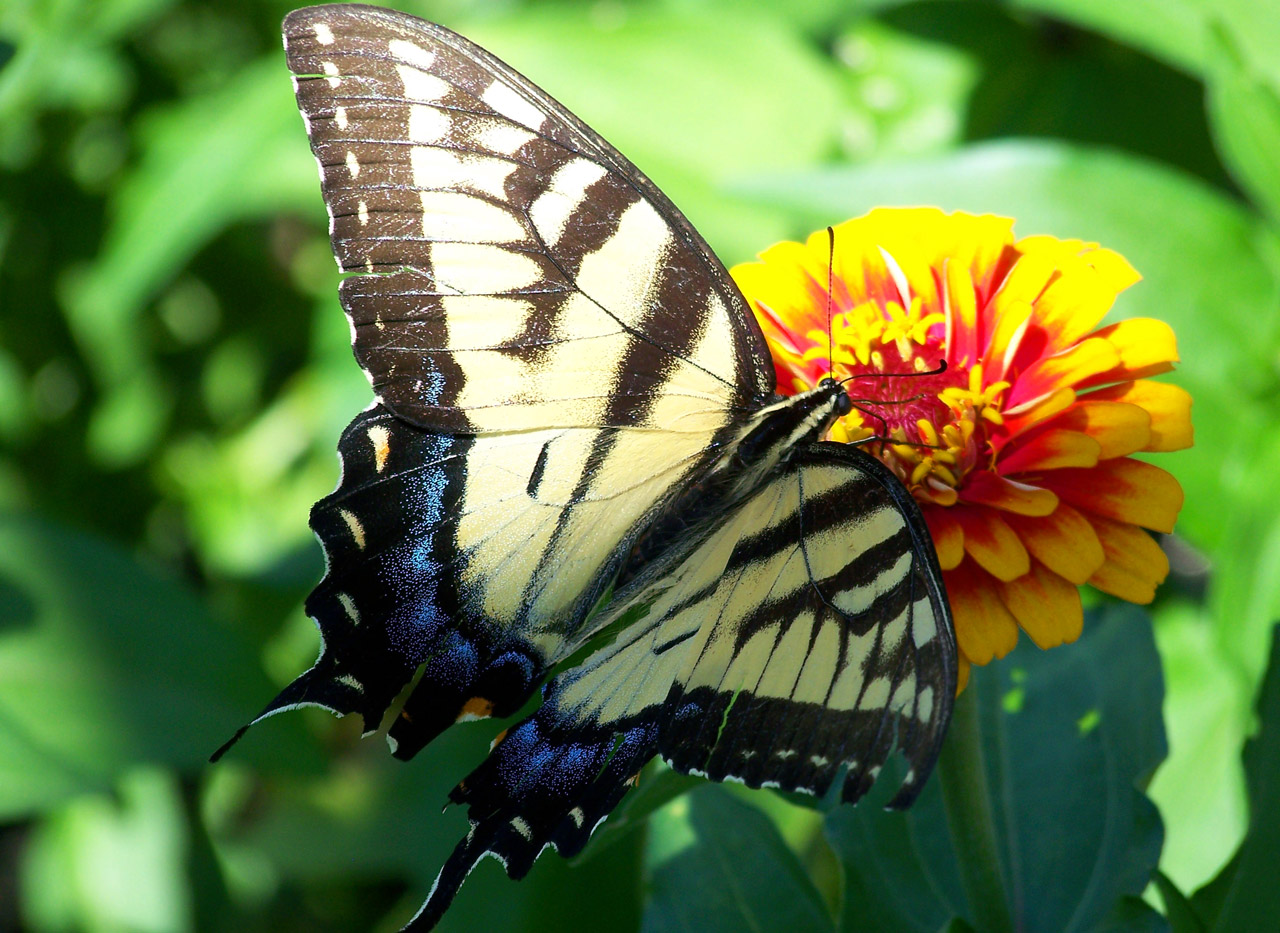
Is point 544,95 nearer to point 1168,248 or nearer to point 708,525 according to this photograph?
point 708,525

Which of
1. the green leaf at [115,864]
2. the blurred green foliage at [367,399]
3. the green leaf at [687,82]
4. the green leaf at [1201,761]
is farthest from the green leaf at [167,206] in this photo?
the green leaf at [1201,761]

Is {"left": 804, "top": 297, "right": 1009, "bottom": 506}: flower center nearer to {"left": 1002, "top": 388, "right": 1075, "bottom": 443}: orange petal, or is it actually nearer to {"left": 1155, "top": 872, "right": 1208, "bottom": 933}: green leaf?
{"left": 1002, "top": 388, "right": 1075, "bottom": 443}: orange petal

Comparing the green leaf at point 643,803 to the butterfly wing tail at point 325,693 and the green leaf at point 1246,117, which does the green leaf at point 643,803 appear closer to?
the butterfly wing tail at point 325,693

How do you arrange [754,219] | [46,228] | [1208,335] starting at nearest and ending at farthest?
[1208,335]
[754,219]
[46,228]

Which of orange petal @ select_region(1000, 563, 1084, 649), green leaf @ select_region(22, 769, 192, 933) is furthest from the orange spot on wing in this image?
green leaf @ select_region(22, 769, 192, 933)

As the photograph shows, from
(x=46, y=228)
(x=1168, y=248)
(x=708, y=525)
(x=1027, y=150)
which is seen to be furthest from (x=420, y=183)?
(x=46, y=228)

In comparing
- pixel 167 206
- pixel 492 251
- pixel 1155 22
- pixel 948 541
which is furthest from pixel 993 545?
pixel 167 206
